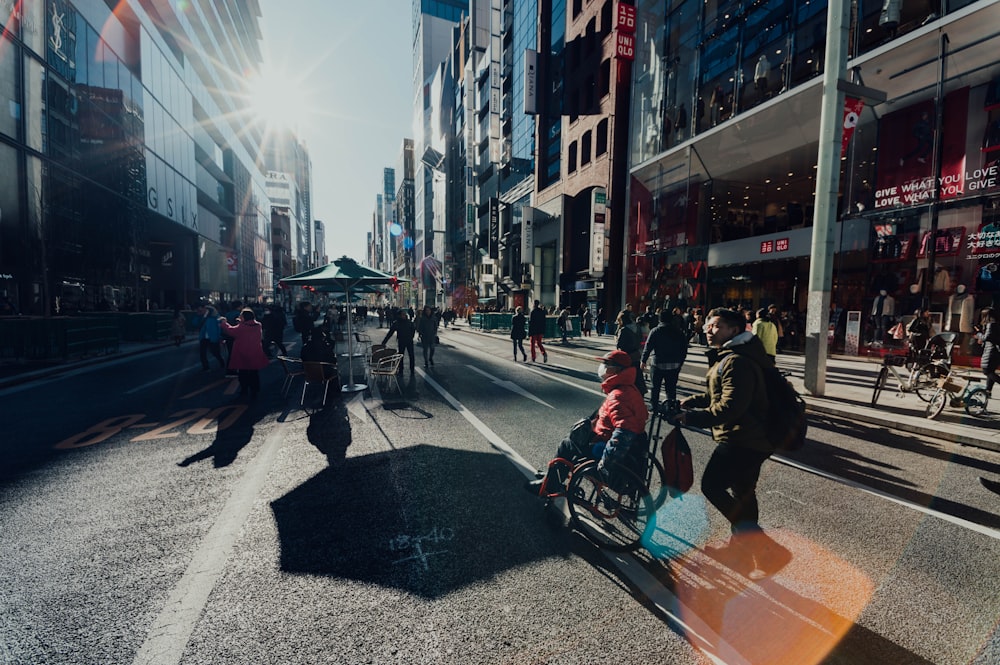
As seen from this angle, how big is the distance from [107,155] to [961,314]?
43.2m

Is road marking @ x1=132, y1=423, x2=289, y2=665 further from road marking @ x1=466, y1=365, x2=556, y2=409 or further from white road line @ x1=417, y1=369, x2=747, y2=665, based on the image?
road marking @ x1=466, y1=365, x2=556, y2=409

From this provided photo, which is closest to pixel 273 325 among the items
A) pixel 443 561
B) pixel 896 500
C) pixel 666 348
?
pixel 666 348

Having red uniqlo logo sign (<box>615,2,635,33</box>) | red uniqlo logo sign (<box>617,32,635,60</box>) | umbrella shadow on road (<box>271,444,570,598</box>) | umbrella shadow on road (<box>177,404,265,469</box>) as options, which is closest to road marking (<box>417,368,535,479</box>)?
umbrella shadow on road (<box>271,444,570,598</box>)

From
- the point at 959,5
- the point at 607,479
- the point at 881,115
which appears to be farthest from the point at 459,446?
the point at 881,115

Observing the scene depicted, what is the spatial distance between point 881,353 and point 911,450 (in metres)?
11.2

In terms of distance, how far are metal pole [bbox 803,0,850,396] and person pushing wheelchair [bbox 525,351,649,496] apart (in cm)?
773

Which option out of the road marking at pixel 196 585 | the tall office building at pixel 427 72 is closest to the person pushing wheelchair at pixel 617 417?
the road marking at pixel 196 585

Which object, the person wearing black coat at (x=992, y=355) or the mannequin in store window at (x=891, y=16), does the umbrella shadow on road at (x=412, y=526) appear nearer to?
the person wearing black coat at (x=992, y=355)

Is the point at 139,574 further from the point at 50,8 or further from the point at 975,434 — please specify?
the point at 50,8

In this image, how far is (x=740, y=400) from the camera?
3.03m

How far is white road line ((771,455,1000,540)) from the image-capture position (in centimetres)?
378

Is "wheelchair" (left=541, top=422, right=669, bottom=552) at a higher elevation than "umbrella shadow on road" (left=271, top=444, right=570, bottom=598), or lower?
higher

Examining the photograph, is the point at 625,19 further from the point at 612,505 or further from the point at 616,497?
the point at 612,505

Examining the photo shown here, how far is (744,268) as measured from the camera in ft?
66.3
